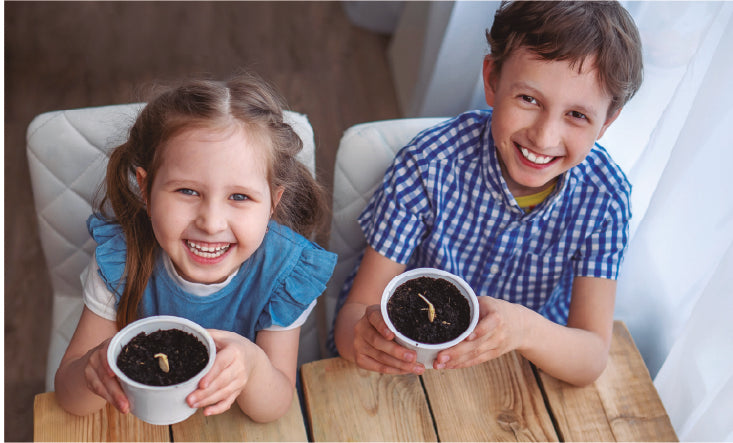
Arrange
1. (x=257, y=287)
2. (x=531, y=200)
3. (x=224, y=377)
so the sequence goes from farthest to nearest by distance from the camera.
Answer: (x=531, y=200) → (x=257, y=287) → (x=224, y=377)

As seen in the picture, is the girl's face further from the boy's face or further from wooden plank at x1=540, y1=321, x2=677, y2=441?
wooden plank at x1=540, y1=321, x2=677, y2=441

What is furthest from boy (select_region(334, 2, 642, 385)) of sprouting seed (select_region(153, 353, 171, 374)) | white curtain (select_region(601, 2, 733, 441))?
sprouting seed (select_region(153, 353, 171, 374))

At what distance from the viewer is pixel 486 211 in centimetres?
136

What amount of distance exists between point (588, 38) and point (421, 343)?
593 mm

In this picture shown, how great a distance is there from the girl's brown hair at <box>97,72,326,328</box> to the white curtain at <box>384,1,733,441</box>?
67cm

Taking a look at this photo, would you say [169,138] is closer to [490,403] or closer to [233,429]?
[233,429]

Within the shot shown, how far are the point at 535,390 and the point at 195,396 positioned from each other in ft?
1.94

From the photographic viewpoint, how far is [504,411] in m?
1.14

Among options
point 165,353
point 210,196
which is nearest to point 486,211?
point 210,196

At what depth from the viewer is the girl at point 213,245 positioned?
1046mm

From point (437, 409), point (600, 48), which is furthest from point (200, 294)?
point (600, 48)

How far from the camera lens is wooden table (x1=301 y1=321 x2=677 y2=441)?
3.65 feet

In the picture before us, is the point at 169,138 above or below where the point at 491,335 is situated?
above

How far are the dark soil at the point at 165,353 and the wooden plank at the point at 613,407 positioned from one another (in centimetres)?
62
